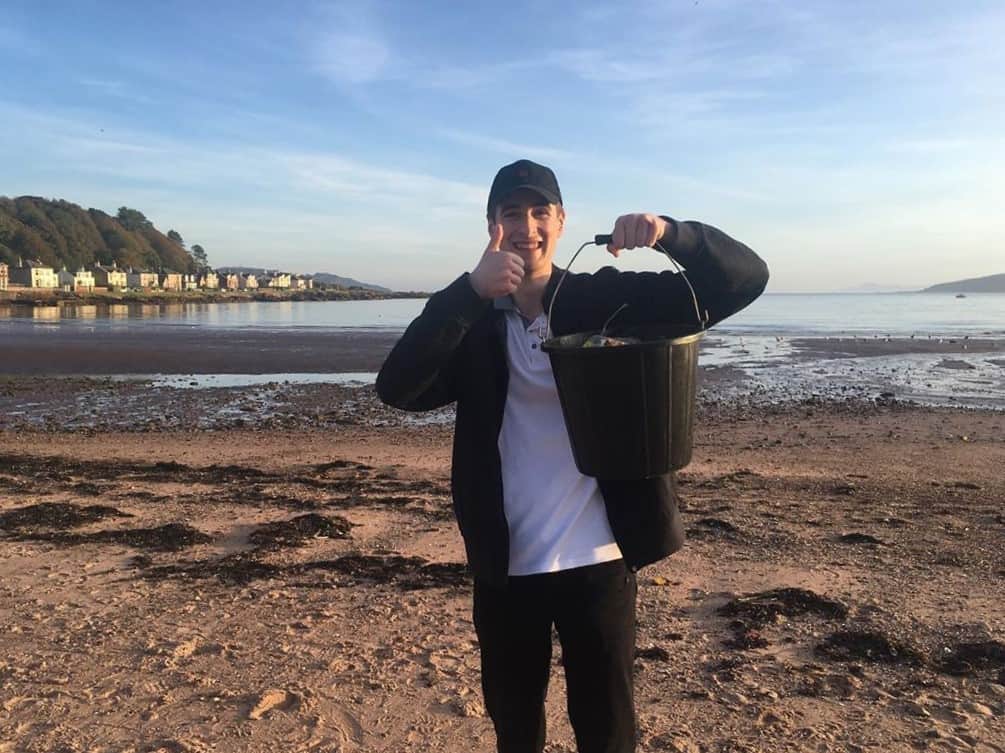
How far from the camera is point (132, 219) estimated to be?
6875 inches

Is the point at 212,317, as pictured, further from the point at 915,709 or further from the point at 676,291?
the point at 676,291

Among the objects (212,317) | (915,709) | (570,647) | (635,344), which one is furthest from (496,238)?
(212,317)

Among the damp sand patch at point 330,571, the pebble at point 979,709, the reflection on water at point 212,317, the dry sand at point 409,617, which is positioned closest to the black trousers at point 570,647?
the dry sand at point 409,617

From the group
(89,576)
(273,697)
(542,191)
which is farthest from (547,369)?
(89,576)

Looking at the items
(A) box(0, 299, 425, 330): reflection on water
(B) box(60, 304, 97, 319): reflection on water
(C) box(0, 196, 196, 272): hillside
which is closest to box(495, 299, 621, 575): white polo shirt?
(A) box(0, 299, 425, 330): reflection on water

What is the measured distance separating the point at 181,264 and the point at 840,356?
159764mm

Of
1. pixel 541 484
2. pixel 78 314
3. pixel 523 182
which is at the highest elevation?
pixel 78 314

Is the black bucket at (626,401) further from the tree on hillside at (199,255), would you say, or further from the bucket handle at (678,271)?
the tree on hillside at (199,255)

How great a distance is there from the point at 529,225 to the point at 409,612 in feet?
10.0

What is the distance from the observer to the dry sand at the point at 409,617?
3240mm

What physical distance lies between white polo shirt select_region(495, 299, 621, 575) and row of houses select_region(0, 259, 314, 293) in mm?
110776

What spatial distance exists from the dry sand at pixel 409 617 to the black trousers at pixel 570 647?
1028mm

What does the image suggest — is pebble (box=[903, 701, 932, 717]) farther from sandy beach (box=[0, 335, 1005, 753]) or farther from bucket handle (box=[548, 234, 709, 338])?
bucket handle (box=[548, 234, 709, 338])

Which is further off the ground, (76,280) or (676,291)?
(76,280)
